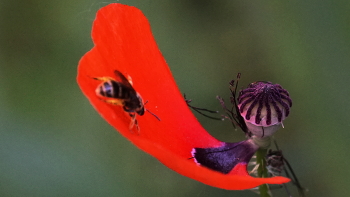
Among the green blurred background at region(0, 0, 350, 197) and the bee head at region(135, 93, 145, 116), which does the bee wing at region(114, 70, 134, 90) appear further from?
the green blurred background at region(0, 0, 350, 197)

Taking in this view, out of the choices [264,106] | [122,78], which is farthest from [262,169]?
[122,78]

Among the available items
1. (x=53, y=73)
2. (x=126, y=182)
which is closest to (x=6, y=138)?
(x=53, y=73)

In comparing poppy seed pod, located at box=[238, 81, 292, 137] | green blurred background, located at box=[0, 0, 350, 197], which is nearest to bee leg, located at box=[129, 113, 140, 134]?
poppy seed pod, located at box=[238, 81, 292, 137]

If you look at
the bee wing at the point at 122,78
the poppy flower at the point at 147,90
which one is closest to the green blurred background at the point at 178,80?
the poppy flower at the point at 147,90

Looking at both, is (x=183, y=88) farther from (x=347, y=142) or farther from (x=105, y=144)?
(x=347, y=142)

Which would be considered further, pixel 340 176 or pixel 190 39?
pixel 190 39

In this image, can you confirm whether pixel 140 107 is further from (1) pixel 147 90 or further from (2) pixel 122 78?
(1) pixel 147 90
